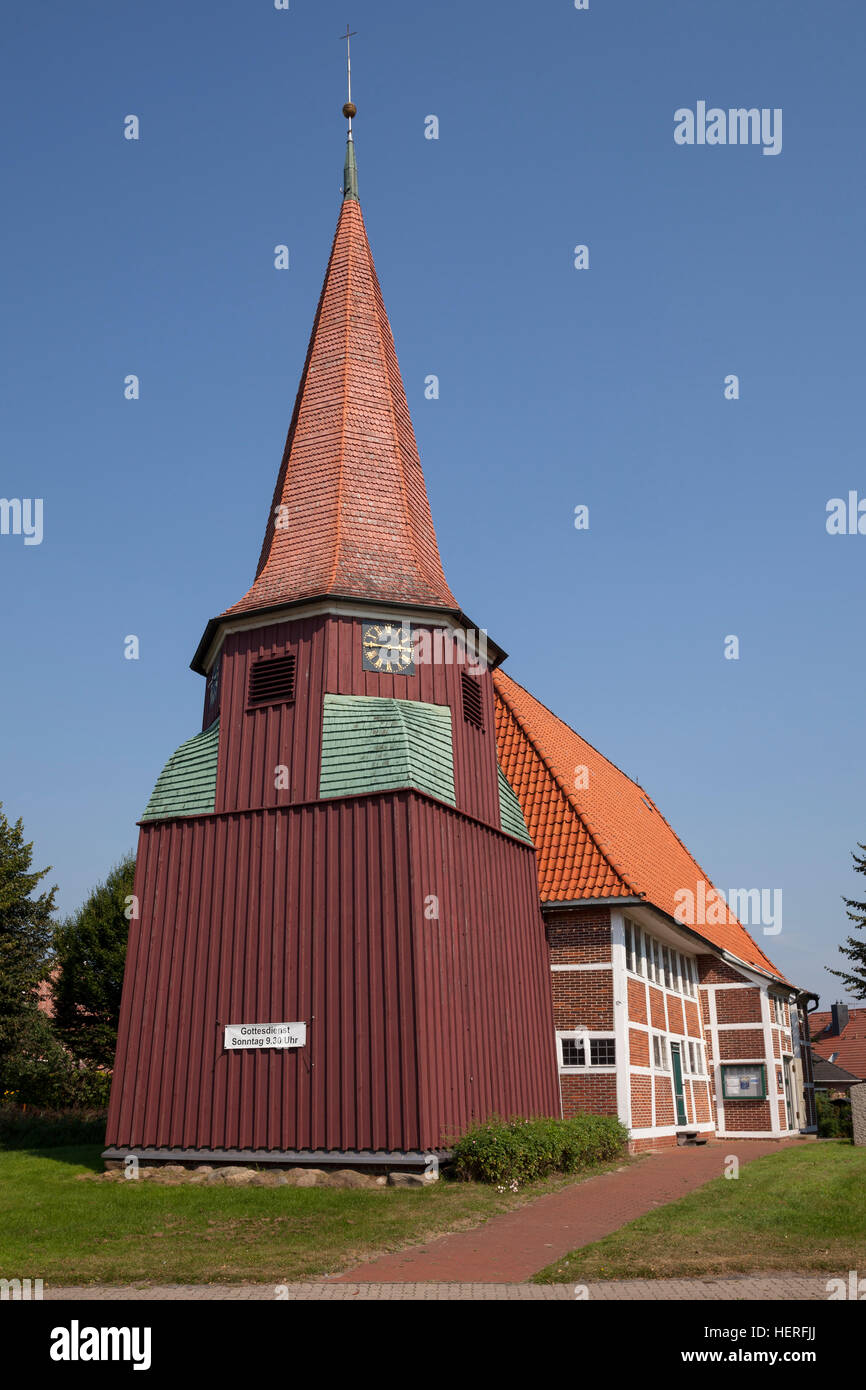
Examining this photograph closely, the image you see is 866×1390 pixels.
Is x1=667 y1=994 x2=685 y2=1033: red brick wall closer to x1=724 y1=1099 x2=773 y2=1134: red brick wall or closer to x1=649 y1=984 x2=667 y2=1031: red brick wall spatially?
x1=649 y1=984 x2=667 y2=1031: red brick wall

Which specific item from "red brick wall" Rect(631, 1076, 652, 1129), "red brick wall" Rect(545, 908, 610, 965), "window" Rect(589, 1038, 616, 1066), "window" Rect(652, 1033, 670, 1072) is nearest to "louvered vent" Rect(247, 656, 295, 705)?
"red brick wall" Rect(545, 908, 610, 965)

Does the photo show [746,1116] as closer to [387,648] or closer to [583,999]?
[583,999]

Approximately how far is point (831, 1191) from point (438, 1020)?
5.89 metres

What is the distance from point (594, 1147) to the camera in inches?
756

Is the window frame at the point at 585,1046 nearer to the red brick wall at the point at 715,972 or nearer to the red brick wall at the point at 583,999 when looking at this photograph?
the red brick wall at the point at 583,999

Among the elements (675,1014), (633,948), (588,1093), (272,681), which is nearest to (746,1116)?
(675,1014)

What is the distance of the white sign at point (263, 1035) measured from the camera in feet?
56.6

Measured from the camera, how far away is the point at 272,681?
2022 centimetres

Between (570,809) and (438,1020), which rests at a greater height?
(570,809)

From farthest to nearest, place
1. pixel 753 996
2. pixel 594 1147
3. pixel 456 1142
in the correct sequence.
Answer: pixel 753 996 → pixel 594 1147 → pixel 456 1142

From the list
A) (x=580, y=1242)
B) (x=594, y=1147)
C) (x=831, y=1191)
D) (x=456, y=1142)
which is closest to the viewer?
(x=580, y=1242)

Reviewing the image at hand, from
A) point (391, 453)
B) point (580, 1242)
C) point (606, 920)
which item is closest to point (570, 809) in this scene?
point (606, 920)

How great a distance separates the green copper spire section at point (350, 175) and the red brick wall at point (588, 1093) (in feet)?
68.5

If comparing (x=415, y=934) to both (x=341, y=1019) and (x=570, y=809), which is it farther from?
(x=570, y=809)
